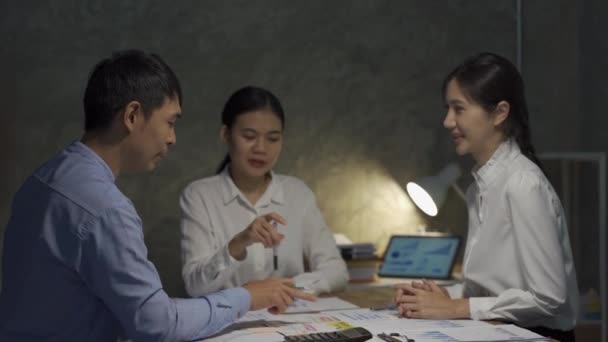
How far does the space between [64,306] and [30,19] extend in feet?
6.70

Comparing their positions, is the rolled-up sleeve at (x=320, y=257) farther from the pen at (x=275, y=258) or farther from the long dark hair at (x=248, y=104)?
the long dark hair at (x=248, y=104)

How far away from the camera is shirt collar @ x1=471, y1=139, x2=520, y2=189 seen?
7.95ft

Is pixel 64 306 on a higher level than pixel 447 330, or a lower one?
higher

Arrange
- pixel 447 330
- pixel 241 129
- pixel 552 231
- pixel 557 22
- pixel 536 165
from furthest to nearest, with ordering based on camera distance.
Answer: pixel 557 22 → pixel 241 129 → pixel 536 165 → pixel 552 231 → pixel 447 330

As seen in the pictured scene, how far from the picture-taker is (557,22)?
12.0ft

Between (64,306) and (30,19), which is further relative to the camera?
(30,19)

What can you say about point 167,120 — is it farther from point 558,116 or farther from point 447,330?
point 558,116

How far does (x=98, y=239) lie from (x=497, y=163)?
1289mm

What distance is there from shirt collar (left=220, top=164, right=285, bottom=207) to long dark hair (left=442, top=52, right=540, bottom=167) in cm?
102

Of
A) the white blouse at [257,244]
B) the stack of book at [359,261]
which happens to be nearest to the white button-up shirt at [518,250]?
the white blouse at [257,244]

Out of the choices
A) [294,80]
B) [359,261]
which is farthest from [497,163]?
[294,80]

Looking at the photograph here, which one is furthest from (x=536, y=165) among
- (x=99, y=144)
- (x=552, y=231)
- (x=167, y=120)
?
(x=99, y=144)

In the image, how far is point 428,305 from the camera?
2.29 m

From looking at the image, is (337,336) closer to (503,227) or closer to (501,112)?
(503,227)
